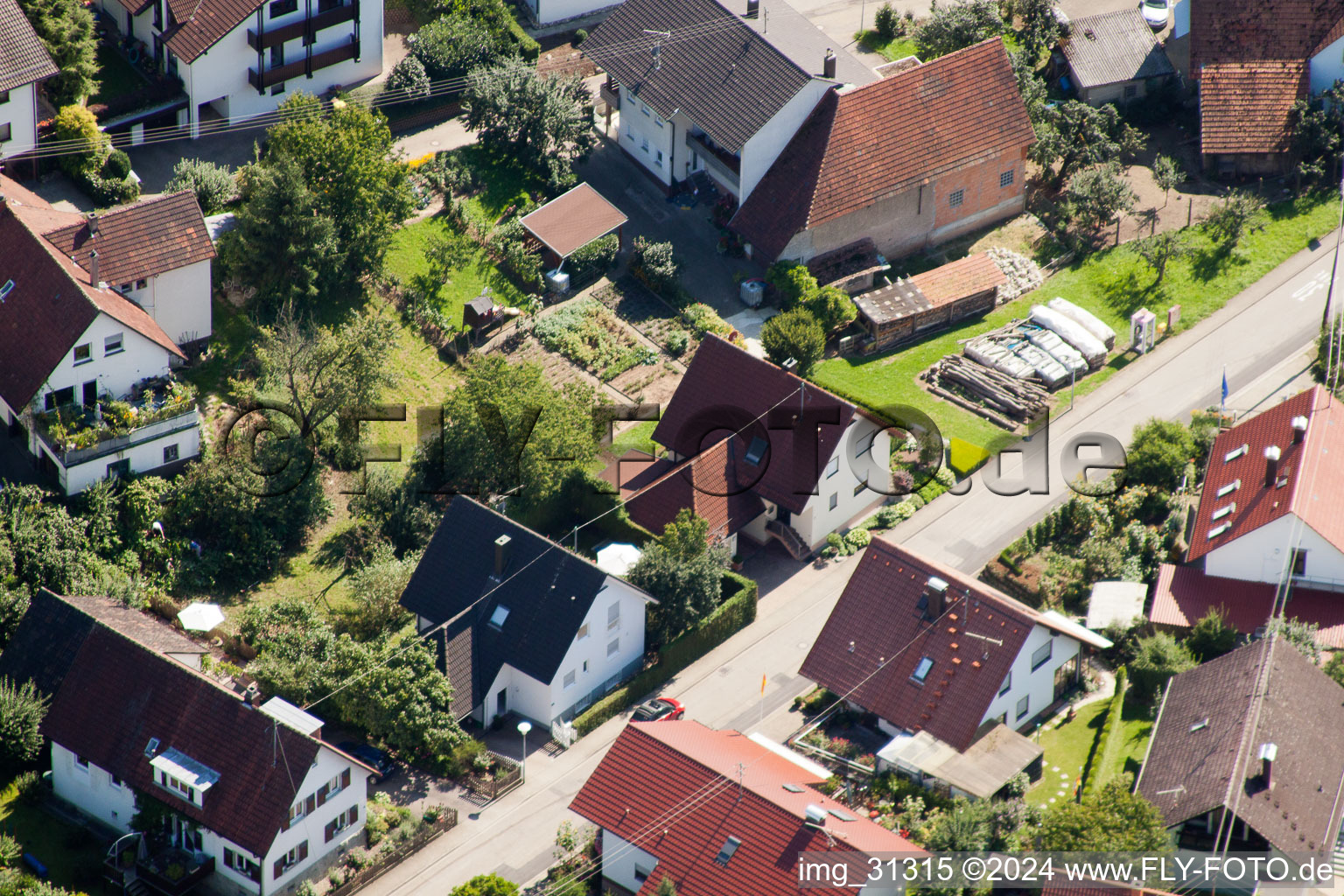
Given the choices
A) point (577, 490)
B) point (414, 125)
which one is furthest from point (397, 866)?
point (414, 125)

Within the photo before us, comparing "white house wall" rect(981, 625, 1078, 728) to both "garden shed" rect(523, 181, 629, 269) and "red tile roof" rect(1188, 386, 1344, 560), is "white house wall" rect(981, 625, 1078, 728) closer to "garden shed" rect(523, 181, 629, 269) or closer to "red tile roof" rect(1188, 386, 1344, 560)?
"red tile roof" rect(1188, 386, 1344, 560)

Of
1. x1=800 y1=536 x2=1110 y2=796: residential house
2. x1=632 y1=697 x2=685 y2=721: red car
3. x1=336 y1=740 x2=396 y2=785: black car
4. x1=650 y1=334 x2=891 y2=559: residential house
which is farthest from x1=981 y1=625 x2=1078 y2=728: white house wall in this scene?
x1=336 y1=740 x2=396 y2=785: black car

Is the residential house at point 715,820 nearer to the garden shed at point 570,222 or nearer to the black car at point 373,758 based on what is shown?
the black car at point 373,758

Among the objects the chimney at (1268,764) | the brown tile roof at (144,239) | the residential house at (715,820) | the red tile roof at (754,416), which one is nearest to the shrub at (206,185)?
the brown tile roof at (144,239)

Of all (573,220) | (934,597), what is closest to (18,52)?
(573,220)

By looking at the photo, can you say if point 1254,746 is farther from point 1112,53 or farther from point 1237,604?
point 1112,53

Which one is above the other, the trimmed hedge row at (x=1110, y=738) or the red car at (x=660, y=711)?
the trimmed hedge row at (x=1110, y=738)
